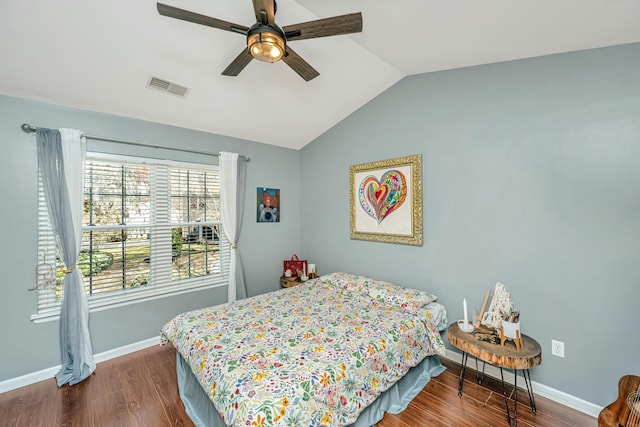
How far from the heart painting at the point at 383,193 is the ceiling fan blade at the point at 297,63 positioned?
151cm

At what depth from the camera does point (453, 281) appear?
2.54 m

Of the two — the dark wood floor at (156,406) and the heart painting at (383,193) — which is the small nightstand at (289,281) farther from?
A: the dark wood floor at (156,406)

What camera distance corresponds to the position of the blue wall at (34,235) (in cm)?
219

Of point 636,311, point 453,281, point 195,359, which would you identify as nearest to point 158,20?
point 195,359

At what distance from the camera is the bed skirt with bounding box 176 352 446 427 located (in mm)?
1703

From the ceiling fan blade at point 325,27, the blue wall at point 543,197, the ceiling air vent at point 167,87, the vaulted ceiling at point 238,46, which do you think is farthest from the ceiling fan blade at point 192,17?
the blue wall at point 543,197

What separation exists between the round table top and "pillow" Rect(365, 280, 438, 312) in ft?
1.34

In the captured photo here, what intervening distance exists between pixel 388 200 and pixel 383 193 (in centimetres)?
11

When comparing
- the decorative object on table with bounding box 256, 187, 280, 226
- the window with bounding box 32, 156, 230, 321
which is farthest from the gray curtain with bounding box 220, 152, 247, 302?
the decorative object on table with bounding box 256, 187, 280, 226

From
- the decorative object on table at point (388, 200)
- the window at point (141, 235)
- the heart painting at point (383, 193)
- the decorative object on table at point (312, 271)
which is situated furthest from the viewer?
the decorative object on table at point (312, 271)

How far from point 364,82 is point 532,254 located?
2.33 m

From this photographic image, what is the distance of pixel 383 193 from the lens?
3039 mm

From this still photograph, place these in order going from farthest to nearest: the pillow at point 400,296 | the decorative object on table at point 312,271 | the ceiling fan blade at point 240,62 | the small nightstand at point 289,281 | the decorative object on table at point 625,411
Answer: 1. the decorative object on table at point 312,271
2. the small nightstand at point 289,281
3. the pillow at point 400,296
4. the ceiling fan blade at point 240,62
5. the decorative object on table at point 625,411

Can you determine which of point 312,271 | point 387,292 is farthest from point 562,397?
point 312,271
